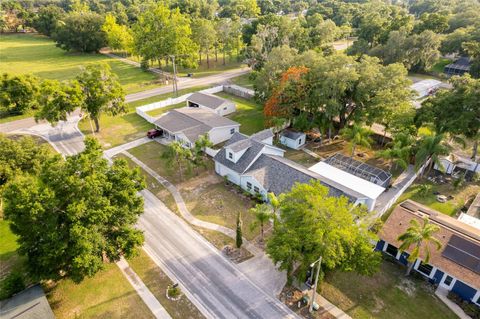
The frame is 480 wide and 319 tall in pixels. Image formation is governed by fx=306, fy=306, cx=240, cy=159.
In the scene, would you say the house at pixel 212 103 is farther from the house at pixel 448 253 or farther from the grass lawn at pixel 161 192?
the house at pixel 448 253

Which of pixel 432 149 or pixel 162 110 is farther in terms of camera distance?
pixel 162 110

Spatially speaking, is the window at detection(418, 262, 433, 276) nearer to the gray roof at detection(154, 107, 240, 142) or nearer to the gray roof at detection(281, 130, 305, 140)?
the gray roof at detection(281, 130, 305, 140)

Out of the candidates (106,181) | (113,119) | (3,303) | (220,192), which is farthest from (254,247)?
(113,119)

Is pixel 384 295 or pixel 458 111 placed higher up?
pixel 458 111

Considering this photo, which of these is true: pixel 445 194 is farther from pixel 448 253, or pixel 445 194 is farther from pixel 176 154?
pixel 176 154

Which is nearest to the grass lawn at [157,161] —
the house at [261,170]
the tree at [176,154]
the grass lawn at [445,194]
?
the tree at [176,154]

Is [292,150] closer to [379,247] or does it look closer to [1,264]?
[379,247]

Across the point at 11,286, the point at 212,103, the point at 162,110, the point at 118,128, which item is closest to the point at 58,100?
the point at 118,128

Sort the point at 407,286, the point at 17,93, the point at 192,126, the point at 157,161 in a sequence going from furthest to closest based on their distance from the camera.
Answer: the point at 17,93, the point at 192,126, the point at 157,161, the point at 407,286
